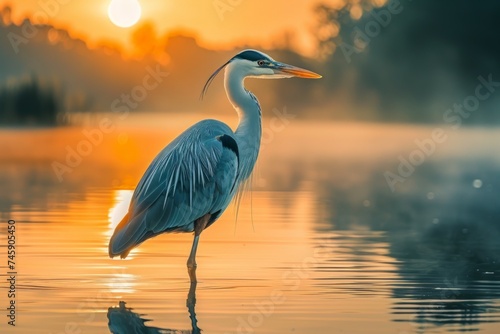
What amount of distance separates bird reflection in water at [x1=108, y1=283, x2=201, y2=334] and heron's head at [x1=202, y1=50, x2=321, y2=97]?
3.19 m

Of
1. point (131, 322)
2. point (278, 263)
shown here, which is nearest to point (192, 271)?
point (278, 263)

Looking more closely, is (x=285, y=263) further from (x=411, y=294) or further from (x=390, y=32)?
(x=390, y=32)

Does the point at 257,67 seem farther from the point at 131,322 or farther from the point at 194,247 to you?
the point at 131,322

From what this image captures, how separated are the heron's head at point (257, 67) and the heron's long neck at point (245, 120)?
3.5 inches

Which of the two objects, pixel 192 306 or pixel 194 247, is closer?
pixel 192 306

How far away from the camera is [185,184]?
10.2 meters

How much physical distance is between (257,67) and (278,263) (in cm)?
182

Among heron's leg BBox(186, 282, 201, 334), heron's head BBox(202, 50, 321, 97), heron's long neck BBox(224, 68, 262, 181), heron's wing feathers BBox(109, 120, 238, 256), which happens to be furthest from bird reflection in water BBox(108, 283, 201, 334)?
heron's head BBox(202, 50, 321, 97)

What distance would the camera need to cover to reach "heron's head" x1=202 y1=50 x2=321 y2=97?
11.2 metres

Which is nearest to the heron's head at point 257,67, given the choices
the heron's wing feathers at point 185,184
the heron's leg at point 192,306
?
the heron's wing feathers at point 185,184

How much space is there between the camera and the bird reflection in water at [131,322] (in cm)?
755

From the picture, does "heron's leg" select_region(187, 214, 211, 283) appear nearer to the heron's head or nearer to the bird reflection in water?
the bird reflection in water

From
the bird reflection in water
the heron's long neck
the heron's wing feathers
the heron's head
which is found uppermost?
the heron's head

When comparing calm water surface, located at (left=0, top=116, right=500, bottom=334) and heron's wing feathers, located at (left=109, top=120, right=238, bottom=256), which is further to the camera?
heron's wing feathers, located at (left=109, top=120, right=238, bottom=256)
